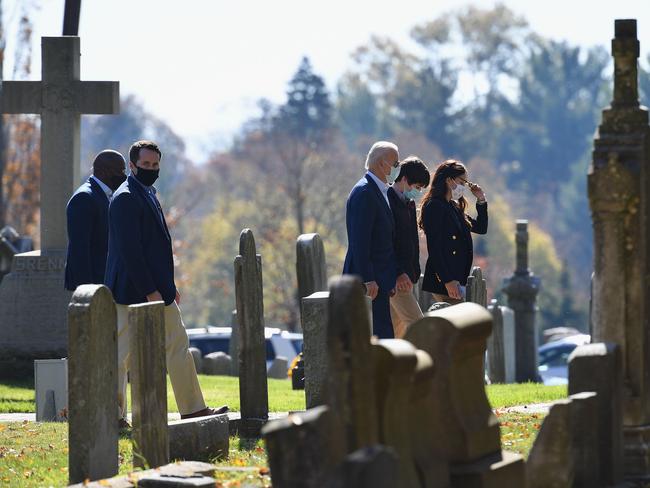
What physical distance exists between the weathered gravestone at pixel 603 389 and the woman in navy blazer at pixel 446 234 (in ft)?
12.5

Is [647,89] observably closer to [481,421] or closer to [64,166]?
[64,166]

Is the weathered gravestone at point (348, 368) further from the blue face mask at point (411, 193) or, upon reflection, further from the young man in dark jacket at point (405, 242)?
the blue face mask at point (411, 193)

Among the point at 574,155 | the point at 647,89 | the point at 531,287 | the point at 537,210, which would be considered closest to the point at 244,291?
the point at 531,287

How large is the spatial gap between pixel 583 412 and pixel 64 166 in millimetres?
10077

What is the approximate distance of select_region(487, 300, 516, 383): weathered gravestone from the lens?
2256 cm

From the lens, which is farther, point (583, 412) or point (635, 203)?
point (635, 203)

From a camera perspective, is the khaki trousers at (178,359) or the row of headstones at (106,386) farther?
the khaki trousers at (178,359)

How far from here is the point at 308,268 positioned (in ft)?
49.4

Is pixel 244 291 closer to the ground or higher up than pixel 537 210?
closer to the ground

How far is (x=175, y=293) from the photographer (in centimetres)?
1159

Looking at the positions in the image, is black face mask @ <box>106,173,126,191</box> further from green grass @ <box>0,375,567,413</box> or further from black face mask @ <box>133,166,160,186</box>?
green grass @ <box>0,375,567,413</box>

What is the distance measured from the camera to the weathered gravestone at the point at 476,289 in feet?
52.1

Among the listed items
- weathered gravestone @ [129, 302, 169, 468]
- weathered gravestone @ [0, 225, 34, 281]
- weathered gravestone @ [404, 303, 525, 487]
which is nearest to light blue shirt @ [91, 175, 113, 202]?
A: weathered gravestone @ [129, 302, 169, 468]

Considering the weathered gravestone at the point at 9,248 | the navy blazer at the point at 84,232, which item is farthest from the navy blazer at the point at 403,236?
the weathered gravestone at the point at 9,248
